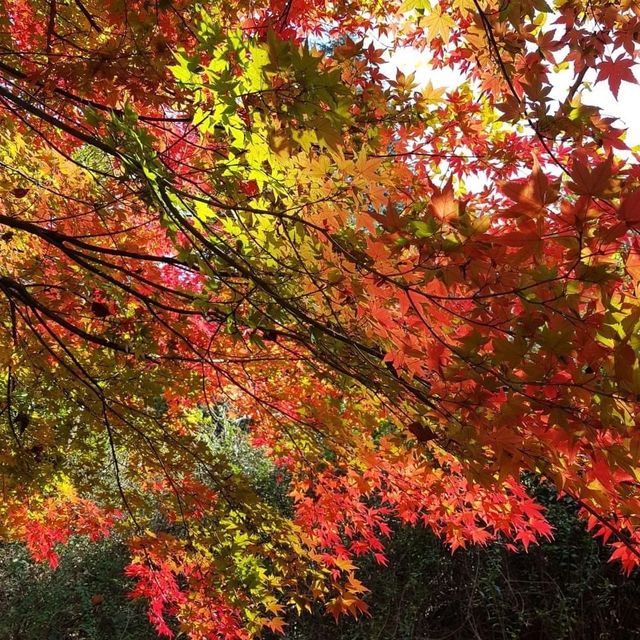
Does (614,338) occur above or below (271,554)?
below

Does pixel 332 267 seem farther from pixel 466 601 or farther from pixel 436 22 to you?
pixel 466 601

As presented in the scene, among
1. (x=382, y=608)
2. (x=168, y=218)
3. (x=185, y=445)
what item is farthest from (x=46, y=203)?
(x=382, y=608)

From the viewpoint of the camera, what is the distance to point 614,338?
1008 millimetres

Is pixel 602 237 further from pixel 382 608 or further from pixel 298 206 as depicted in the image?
pixel 382 608

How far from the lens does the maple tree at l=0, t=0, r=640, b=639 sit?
43.4 inches

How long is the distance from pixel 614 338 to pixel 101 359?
2.78 meters

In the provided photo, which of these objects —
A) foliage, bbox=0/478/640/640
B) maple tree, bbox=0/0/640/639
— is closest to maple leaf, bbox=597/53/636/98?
maple tree, bbox=0/0/640/639

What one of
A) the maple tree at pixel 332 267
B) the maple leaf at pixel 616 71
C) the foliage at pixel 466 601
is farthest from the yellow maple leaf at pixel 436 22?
the foliage at pixel 466 601

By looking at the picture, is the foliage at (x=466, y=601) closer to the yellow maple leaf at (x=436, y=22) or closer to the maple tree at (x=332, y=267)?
the maple tree at (x=332, y=267)

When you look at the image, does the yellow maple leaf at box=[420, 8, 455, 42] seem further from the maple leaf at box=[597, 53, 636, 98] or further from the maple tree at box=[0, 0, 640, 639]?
the maple leaf at box=[597, 53, 636, 98]

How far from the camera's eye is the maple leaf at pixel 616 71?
1.68 m

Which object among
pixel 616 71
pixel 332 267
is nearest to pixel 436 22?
pixel 616 71

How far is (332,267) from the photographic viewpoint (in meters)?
1.41

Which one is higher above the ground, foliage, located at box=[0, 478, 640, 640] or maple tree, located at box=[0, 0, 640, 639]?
maple tree, located at box=[0, 0, 640, 639]
